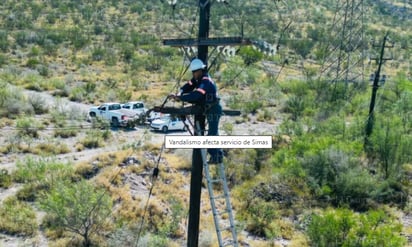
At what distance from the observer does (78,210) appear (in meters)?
17.1

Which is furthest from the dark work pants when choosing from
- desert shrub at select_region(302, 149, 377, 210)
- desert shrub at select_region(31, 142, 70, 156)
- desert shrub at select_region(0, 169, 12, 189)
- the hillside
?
desert shrub at select_region(31, 142, 70, 156)

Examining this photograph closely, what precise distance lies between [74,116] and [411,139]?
68.2ft

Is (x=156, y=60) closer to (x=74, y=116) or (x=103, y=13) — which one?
(x=74, y=116)

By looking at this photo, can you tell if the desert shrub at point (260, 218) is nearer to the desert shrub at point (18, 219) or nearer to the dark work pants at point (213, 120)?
the desert shrub at point (18, 219)

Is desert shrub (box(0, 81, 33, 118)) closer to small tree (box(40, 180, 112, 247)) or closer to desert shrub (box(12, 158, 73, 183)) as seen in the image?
desert shrub (box(12, 158, 73, 183))

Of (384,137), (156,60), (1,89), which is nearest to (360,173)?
(384,137)

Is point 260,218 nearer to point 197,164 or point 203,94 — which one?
point 197,164

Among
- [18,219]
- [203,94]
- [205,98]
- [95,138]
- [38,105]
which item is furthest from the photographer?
[38,105]

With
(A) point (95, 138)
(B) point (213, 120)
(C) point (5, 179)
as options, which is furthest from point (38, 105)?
(B) point (213, 120)

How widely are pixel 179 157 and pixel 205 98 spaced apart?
17156 millimetres

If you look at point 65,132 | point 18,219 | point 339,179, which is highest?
point 18,219

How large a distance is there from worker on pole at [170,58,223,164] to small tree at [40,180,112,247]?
27.5 ft

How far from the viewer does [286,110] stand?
41906 mm

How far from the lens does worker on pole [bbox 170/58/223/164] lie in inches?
359
